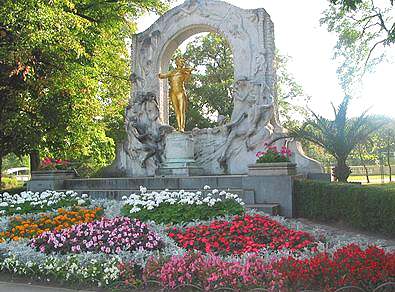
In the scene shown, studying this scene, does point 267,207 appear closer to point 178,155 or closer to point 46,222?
point 46,222

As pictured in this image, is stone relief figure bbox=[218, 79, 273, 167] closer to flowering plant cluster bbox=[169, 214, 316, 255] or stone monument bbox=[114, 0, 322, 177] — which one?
stone monument bbox=[114, 0, 322, 177]

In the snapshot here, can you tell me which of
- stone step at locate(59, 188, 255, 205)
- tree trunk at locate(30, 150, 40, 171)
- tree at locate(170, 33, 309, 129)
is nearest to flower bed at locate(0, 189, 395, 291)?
stone step at locate(59, 188, 255, 205)

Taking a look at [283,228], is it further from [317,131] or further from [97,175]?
[97,175]

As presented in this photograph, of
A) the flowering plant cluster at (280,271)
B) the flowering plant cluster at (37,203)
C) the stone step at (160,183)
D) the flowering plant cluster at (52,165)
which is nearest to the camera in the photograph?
the flowering plant cluster at (280,271)

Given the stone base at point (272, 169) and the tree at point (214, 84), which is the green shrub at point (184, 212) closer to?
the stone base at point (272, 169)

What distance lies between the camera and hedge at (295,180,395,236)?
27.8 ft

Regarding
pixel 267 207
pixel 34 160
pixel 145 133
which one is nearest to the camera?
pixel 267 207

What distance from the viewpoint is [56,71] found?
16.9m

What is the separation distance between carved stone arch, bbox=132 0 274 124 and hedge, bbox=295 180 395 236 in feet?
17.6

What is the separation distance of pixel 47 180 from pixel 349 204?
10171 millimetres

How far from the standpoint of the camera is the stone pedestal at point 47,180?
15.0 m

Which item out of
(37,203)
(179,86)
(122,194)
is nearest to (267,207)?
(122,194)

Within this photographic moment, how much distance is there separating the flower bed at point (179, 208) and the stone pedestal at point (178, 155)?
5.15 metres

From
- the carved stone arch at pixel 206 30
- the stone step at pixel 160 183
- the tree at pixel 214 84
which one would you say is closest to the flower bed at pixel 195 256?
the stone step at pixel 160 183
